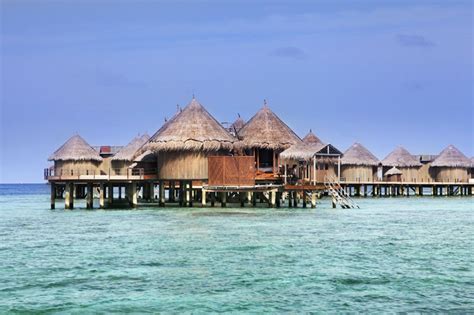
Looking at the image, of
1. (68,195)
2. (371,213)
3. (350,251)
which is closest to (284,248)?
(350,251)

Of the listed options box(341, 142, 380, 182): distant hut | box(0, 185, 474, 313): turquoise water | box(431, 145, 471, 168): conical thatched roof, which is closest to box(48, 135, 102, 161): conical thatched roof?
box(341, 142, 380, 182): distant hut

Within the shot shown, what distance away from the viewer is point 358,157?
71750 millimetres

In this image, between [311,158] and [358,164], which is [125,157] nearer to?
[311,158]

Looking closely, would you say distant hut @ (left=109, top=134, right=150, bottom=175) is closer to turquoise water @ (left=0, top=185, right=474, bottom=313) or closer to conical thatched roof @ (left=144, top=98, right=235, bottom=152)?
conical thatched roof @ (left=144, top=98, right=235, bottom=152)

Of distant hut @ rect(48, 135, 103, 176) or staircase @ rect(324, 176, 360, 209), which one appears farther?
distant hut @ rect(48, 135, 103, 176)

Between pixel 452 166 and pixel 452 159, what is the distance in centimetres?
75

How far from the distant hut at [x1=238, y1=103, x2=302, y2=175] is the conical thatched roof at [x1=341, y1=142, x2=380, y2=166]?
1568 cm

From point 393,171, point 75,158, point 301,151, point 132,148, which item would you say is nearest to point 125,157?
point 132,148

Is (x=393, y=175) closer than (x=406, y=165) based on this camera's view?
No

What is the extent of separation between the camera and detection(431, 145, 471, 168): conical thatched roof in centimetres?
7756

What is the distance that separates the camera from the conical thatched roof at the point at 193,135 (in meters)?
46.1

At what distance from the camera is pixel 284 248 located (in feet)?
83.1

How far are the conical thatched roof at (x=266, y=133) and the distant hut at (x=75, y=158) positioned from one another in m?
16.2

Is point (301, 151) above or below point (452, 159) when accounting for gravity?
below
